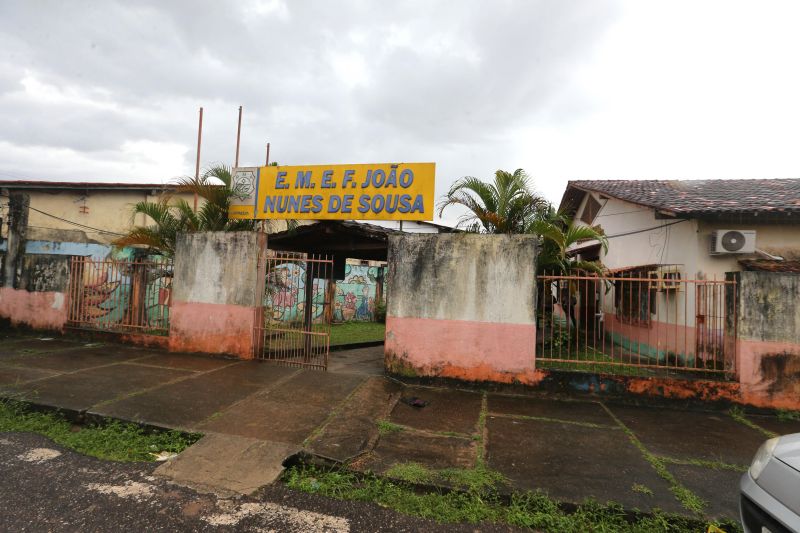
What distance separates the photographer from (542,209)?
7.22 meters

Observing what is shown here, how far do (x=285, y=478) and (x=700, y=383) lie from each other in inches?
208

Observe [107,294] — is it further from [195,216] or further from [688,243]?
[688,243]

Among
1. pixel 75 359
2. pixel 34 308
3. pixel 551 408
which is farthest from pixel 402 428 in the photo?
pixel 34 308

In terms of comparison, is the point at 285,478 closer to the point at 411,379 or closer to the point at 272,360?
the point at 411,379

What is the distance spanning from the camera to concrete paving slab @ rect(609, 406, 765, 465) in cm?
384

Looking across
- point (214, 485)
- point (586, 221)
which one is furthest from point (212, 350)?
point (586, 221)

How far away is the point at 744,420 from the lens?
4.81 m

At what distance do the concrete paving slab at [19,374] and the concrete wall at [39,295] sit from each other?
8.81ft

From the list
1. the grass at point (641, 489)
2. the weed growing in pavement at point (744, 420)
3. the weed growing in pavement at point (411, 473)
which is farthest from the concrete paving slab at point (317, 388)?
the weed growing in pavement at point (744, 420)

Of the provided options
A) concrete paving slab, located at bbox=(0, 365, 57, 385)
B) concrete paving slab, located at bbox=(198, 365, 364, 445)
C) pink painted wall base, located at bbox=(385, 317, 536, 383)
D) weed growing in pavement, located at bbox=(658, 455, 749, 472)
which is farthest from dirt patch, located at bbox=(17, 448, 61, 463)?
weed growing in pavement, located at bbox=(658, 455, 749, 472)

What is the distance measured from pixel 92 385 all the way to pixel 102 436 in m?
1.65

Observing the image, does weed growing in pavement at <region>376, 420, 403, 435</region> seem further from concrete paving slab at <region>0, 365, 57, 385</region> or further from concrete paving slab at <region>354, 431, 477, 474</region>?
concrete paving slab at <region>0, 365, 57, 385</region>

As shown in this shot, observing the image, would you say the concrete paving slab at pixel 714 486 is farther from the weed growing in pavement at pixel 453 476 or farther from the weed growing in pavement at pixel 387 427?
the weed growing in pavement at pixel 387 427

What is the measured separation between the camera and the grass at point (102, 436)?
356 centimetres
